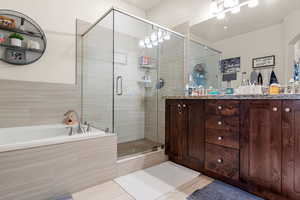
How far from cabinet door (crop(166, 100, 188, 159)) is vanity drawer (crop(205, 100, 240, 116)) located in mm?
336

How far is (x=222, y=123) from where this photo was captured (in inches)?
59.1

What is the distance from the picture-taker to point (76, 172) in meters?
1.42

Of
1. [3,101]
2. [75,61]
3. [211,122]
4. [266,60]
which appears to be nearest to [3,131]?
[3,101]

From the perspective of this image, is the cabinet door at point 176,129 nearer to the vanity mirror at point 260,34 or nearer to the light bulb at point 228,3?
the vanity mirror at point 260,34

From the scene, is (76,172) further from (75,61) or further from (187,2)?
(187,2)

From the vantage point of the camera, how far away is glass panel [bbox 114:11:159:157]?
7.67 feet

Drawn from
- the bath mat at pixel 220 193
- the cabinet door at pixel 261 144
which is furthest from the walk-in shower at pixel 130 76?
the cabinet door at pixel 261 144

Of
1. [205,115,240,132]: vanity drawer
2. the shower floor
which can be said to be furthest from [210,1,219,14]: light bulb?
the shower floor

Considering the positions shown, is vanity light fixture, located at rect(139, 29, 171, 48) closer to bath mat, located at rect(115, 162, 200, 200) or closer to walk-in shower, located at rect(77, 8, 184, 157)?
walk-in shower, located at rect(77, 8, 184, 157)

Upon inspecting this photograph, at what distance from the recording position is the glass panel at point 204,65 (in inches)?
80.7

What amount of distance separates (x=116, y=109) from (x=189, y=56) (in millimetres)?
1483

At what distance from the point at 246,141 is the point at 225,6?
1728mm

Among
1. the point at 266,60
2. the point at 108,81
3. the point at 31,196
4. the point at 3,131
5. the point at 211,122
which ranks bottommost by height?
the point at 31,196

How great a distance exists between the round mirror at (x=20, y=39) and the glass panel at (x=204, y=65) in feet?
7.30
